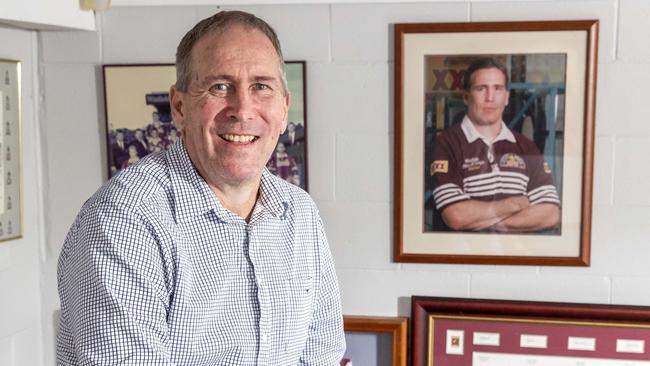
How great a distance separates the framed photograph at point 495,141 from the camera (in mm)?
1853

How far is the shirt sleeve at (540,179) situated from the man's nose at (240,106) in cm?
89

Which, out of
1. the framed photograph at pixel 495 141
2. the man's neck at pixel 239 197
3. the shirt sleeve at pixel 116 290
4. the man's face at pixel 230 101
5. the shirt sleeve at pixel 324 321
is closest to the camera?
the shirt sleeve at pixel 116 290

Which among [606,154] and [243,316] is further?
[606,154]

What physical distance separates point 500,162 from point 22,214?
51.7 inches

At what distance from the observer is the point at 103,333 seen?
114 centimetres

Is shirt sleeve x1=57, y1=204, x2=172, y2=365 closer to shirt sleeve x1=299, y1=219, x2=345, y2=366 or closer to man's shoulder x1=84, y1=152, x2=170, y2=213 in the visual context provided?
man's shoulder x1=84, y1=152, x2=170, y2=213

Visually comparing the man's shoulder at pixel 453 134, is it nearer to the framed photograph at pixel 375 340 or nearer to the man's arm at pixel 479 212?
the man's arm at pixel 479 212

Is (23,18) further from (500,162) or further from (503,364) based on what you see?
(503,364)

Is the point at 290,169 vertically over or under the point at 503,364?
over

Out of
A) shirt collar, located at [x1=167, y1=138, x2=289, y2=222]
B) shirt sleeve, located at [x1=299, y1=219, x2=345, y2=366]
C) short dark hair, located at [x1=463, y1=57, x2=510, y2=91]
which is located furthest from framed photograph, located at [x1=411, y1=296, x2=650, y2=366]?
shirt collar, located at [x1=167, y1=138, x2=289, y2=222]

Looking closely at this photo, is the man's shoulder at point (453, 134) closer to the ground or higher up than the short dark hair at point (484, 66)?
closer to the ground

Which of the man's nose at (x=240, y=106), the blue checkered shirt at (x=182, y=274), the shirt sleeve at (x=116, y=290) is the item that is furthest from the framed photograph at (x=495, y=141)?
the shirt sleeve at (x=116, y=290)

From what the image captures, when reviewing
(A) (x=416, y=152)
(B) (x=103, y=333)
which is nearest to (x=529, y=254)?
(A) (x=416, y=152)

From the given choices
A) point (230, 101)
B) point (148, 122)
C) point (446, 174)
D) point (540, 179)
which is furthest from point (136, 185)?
point (540, 179)
